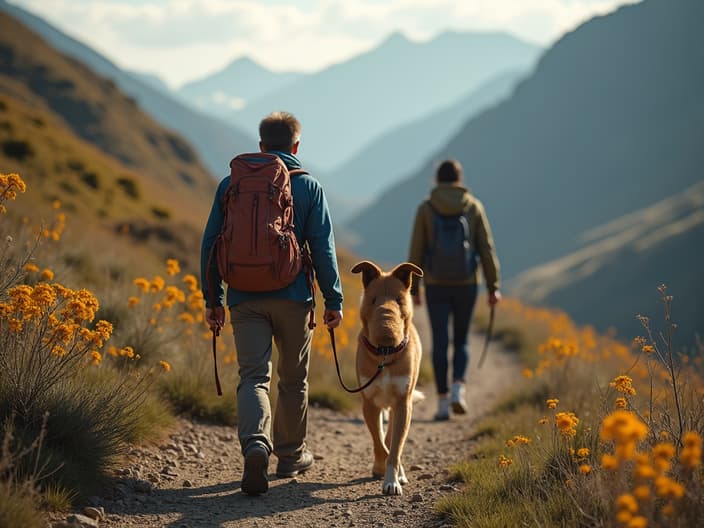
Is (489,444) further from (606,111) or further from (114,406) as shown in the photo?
(606,111)

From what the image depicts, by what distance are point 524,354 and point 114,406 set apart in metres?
10.4

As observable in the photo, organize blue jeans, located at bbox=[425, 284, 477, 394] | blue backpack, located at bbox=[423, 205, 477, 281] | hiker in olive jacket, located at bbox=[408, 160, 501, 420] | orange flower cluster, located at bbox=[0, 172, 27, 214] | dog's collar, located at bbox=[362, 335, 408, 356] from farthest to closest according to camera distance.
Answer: blue jeans, located at bbox=[425, 284, 477, 394]
hiker in olive jacket, located at bbox=[408, 160, 501, 420]
blue backpack, located at bbox=[423, 205, 477, 281]
dog's collar, located at bbox=[362, 335, 408, 356]
orange flower cluster, located at bbox=[0, 172, 27, 214]

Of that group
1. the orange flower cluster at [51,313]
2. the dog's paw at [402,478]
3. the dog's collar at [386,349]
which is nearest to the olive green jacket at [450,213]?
the dog's collar at [386,349]

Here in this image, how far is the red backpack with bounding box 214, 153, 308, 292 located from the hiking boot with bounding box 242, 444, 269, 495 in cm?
109

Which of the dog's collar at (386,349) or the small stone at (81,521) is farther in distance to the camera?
the dog's collar at (386,349)

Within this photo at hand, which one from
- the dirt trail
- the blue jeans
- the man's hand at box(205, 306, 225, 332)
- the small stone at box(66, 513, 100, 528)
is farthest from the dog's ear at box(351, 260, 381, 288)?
the blue jeans

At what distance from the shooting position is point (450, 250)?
7.21 m

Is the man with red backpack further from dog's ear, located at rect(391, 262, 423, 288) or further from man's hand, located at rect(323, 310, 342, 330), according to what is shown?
dog's ear, located at rect(391, 262, 423, 288)

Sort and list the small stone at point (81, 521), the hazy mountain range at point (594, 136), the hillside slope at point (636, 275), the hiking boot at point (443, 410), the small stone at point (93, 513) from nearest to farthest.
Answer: the small stone at point (81, 521) < the small stone at point (93, 513) < the hiking boot at point (443, 410) < the hillside slope at point (636, 275) < the hazy mountain range at point (594, 136)

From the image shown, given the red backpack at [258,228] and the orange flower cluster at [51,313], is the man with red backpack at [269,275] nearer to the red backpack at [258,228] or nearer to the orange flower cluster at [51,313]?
the red backpack at [258,228]

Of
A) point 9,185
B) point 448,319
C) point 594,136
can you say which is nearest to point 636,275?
point 594,136

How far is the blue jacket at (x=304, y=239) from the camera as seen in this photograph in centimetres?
464

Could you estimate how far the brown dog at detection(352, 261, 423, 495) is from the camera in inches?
185

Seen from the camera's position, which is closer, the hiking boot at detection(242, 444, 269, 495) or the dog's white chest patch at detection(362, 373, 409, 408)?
the hiking boot at detection(242, 444, 269, 495)
